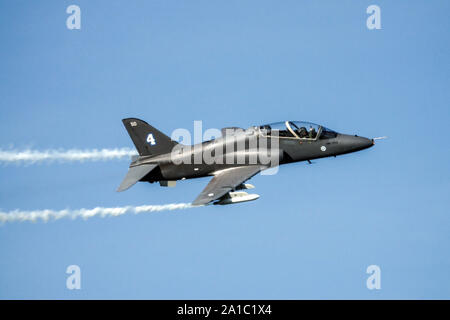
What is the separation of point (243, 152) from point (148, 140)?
4.36 metres

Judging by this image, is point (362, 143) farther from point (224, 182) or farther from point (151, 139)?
point (151, 139)

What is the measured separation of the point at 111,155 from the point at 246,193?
287 inches

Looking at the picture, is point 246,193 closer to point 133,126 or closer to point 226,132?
point 226,132

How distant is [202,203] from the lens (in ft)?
98.6

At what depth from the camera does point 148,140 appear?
3434 cm

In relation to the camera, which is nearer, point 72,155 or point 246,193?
point 246,193

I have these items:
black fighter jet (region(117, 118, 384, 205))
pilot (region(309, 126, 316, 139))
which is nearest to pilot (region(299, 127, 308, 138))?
black fighter jet (region(117, 118, 384, 205))

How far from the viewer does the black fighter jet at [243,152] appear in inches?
1299

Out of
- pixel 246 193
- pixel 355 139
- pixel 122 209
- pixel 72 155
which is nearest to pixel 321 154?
pixel 355 139

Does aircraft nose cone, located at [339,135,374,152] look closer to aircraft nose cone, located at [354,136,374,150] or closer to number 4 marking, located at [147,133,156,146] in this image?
aircraft nose cone, located at [354,136,374,150]

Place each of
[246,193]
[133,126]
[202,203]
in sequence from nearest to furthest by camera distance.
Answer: [202,203] → [246,193] → [133,126]

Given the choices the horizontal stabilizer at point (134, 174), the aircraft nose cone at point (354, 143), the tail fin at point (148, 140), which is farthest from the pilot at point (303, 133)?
the horizontal stabilizer at point (134, 174)

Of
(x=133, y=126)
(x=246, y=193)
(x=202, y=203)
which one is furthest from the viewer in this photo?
(x=133, y=126)

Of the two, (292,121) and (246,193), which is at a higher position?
(292,121)
